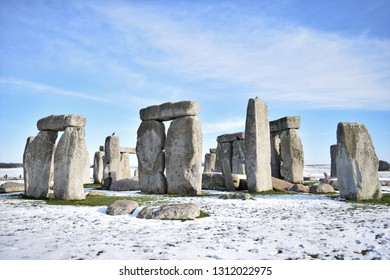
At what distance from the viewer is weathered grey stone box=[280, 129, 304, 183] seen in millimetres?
19078

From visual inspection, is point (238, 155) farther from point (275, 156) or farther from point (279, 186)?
point (279, 186)

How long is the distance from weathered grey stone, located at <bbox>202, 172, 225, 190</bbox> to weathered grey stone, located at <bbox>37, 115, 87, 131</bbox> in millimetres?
7344

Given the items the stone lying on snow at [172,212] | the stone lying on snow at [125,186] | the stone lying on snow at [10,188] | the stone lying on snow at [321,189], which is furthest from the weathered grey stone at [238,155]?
the stone lying on snow at [172,212]

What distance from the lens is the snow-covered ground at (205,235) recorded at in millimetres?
4152

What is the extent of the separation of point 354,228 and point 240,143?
19570 millimetres

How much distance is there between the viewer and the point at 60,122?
35.0ft

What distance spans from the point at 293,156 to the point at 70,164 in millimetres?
12920

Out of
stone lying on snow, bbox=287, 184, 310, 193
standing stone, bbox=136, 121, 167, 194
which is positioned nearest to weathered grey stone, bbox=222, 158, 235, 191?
stone lying on snow, bbox=287, 184, 310, 193

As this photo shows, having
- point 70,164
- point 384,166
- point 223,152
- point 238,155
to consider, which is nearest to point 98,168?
point 223,152

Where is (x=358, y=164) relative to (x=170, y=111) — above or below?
below

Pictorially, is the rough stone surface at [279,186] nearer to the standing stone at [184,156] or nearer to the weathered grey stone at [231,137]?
the standing stone at [184,156]

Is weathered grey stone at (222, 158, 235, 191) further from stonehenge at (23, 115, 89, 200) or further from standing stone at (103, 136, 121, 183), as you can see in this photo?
standing stone at (103, 136, 121, 183)
